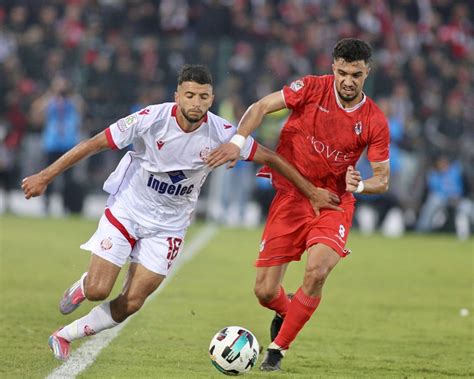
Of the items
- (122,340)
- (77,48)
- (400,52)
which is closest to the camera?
(122,340)

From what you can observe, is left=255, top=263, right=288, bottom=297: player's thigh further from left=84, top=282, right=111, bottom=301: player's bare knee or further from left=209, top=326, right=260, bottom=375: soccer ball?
left=84, top=282, right=111, bottom=301: player's bare knee

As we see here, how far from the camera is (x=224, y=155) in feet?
26.6

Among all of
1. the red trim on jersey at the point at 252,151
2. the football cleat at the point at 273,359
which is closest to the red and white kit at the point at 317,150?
the red trim on jersey at the point at 252,151

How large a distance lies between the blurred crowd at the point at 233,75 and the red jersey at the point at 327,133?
12369mm

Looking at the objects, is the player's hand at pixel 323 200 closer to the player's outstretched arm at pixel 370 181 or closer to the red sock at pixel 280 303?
the player's outstretched arm at pixel 370 181

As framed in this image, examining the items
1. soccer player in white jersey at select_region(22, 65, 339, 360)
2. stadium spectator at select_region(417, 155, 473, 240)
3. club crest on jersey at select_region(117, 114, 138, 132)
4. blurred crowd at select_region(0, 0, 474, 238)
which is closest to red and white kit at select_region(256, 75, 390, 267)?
soccer player in white jersey at select_region(22, 65, 339, 360)

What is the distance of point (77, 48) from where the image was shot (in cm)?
2489

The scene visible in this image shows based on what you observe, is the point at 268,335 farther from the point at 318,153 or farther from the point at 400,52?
the point at 400,52

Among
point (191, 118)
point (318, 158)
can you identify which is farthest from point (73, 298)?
point (318, 158)

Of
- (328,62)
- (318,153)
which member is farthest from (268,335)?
(328,62)

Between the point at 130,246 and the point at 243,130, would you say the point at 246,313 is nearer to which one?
the point at 130,246

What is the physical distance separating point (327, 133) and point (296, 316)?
1.47 metres

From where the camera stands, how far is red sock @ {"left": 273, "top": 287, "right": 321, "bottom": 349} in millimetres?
8547

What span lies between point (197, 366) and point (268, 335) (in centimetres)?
199
